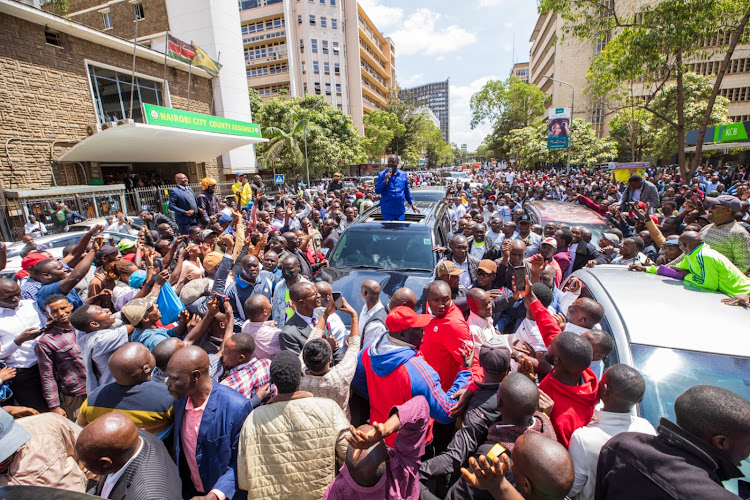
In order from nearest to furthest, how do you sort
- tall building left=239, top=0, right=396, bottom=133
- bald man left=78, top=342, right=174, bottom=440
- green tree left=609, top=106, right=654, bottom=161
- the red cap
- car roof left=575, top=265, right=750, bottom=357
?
1. bald man left=78, top=342, right=174, bottom=440
2. car roof left=575, top=265, right=750, bottom=357
3. the red cap
4. green tree left=609, top=106, right=654, bottom=161
5. tall building left=239, top=0, right=396, bottom=133

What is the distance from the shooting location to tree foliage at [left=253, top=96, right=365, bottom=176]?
2519 cm

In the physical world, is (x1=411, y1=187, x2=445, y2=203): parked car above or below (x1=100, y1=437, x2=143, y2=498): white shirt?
above

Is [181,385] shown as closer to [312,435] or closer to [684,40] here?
[312,435]

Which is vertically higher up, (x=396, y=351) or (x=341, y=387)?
(x=396, y=351)

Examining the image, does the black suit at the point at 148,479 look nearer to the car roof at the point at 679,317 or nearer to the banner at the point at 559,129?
the car roof at the point at 679,317

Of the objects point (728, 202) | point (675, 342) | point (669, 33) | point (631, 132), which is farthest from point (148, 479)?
point (631, 132)

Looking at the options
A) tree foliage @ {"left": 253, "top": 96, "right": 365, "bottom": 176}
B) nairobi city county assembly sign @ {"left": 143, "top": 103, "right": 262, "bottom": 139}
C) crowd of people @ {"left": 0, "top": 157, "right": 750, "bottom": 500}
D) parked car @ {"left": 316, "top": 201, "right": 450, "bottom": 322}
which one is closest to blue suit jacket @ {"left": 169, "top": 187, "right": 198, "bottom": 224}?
crowd of people @ {"left": 0, "top": 157, "right": 750, "bottom": 500}

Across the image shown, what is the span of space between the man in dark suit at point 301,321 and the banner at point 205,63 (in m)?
20.2

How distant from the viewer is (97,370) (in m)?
2.69

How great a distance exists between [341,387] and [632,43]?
1256 centimetres

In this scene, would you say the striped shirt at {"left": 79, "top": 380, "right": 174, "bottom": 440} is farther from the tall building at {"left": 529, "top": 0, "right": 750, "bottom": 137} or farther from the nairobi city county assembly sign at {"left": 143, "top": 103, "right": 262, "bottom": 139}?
the tall building at {"left": 529, "top": 0, "right": 750, "bottom": 137}

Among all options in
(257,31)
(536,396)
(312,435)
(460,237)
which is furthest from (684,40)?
(257,31)

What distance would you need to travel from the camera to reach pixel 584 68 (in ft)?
159

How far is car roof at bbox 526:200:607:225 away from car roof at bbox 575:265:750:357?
175 inches
